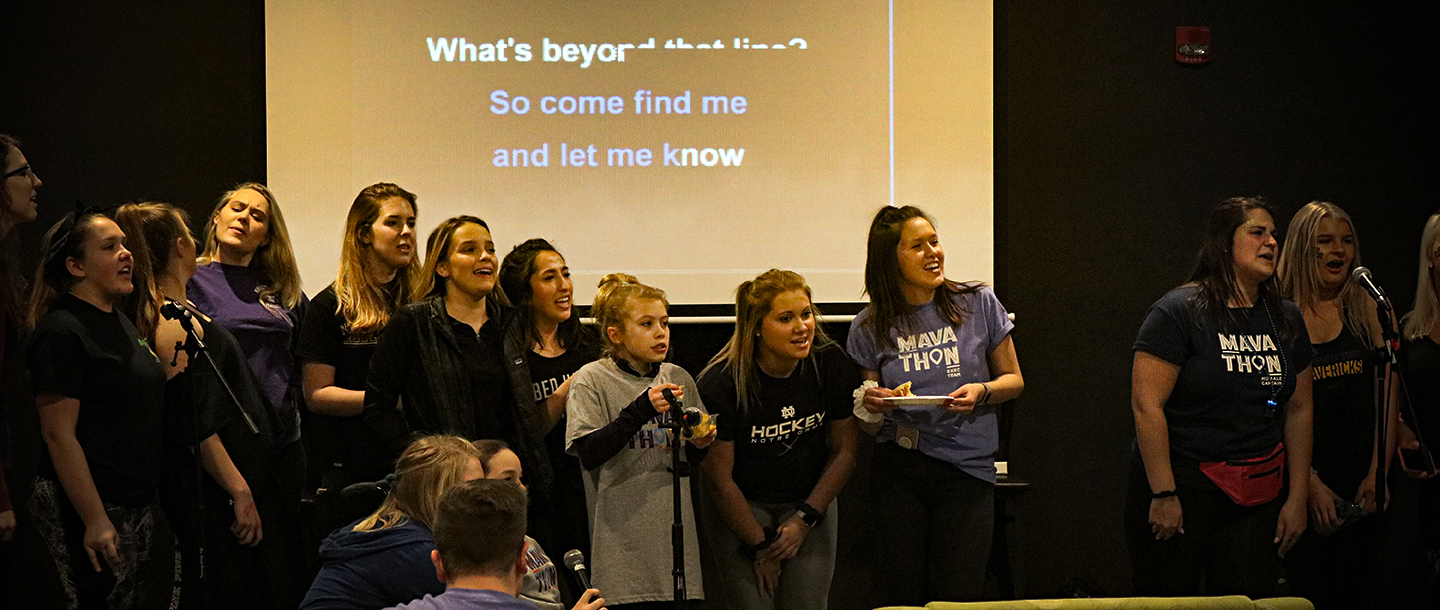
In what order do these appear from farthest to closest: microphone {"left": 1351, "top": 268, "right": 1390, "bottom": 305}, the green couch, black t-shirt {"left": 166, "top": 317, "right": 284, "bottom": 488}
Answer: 1. black t-shirt {"left": 166, "top": 317, "right": 284, "bottom": 488}
2. microphone {"left": 1351, "top": 268, "right": 1390, "bottom": 305}
3. the green couch

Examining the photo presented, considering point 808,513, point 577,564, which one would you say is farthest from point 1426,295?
point 577,564

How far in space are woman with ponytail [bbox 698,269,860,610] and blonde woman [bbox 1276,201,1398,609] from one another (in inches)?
61.6

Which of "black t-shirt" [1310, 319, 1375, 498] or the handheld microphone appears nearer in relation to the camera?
the handheld microphone

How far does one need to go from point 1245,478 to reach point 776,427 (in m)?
1.41

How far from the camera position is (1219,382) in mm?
3592

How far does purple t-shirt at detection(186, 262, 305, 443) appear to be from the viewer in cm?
379

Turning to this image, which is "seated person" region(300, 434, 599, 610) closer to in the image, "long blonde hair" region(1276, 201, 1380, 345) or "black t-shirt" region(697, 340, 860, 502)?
A: "black t-shirt" region(697, 340, 860, 502)

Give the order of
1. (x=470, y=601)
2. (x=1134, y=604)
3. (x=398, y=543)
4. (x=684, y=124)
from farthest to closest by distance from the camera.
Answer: (x=684, y=124)
(x=398, y=543)
(x=1134, y=604)
(x=470, y=601)

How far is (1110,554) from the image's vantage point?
489 cm

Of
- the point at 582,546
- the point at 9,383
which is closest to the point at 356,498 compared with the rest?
the point at 582,546

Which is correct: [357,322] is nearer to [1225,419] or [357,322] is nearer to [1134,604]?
[1134,604]

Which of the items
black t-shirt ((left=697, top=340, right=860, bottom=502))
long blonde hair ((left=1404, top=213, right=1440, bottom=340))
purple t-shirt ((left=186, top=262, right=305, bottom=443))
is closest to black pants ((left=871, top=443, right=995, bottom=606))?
black t-shirt ((left=697, top=340, right=860, bottom=502))

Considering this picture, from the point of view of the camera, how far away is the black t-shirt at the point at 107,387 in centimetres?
320

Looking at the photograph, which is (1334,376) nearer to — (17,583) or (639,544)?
(639,544)
